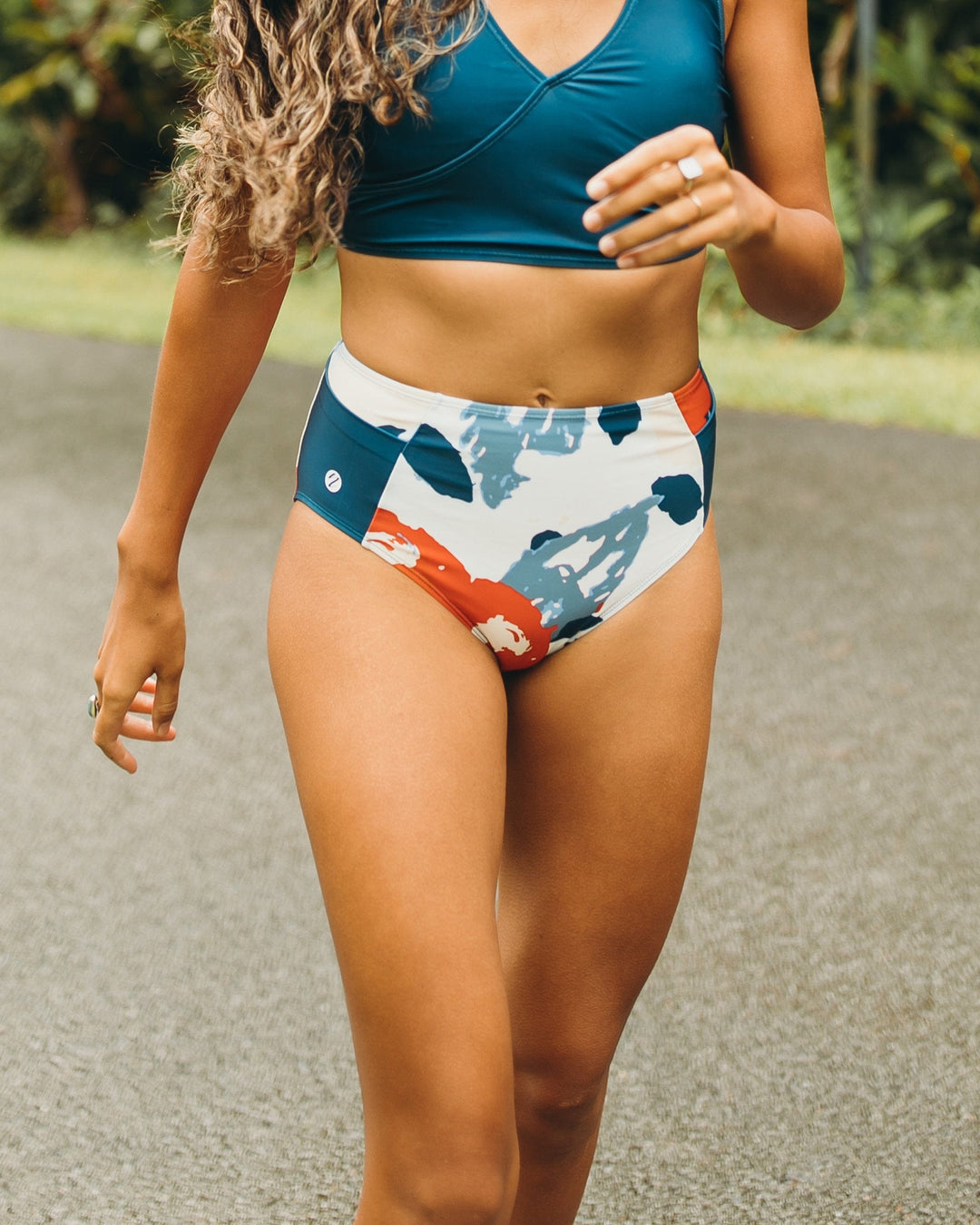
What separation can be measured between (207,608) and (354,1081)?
108 inches

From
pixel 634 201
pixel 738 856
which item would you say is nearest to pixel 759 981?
pixel 738 856

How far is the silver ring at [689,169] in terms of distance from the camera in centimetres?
125

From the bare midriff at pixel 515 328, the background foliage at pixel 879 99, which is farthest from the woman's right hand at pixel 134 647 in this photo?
the background foliage at pixel 879 99

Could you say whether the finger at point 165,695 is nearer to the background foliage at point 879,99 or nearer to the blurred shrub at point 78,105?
the background foliage at point 879,99

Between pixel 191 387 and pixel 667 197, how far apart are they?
2.08 ft

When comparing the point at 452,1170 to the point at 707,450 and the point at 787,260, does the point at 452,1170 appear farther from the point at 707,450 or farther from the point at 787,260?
the point at 787,260

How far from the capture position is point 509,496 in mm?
1557

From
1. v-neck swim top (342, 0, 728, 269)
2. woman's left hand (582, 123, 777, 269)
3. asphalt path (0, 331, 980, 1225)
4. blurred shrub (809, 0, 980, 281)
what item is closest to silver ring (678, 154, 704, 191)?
woman's left hand (582, 123, 777, 269)

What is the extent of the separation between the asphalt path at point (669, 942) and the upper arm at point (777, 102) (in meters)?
1.60

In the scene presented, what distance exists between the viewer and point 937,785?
398 centimetres

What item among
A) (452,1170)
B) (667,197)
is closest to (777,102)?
(667,197)

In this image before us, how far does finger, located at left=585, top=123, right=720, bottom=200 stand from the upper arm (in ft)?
1.20

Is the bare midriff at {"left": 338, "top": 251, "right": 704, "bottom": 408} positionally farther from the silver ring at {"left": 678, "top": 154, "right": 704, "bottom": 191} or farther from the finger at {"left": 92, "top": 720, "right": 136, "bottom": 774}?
the finger at {"left": 92, "top": 720, "right": 136, "bottom": 774}

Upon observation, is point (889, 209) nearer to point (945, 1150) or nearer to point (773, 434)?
point (773, 434)
